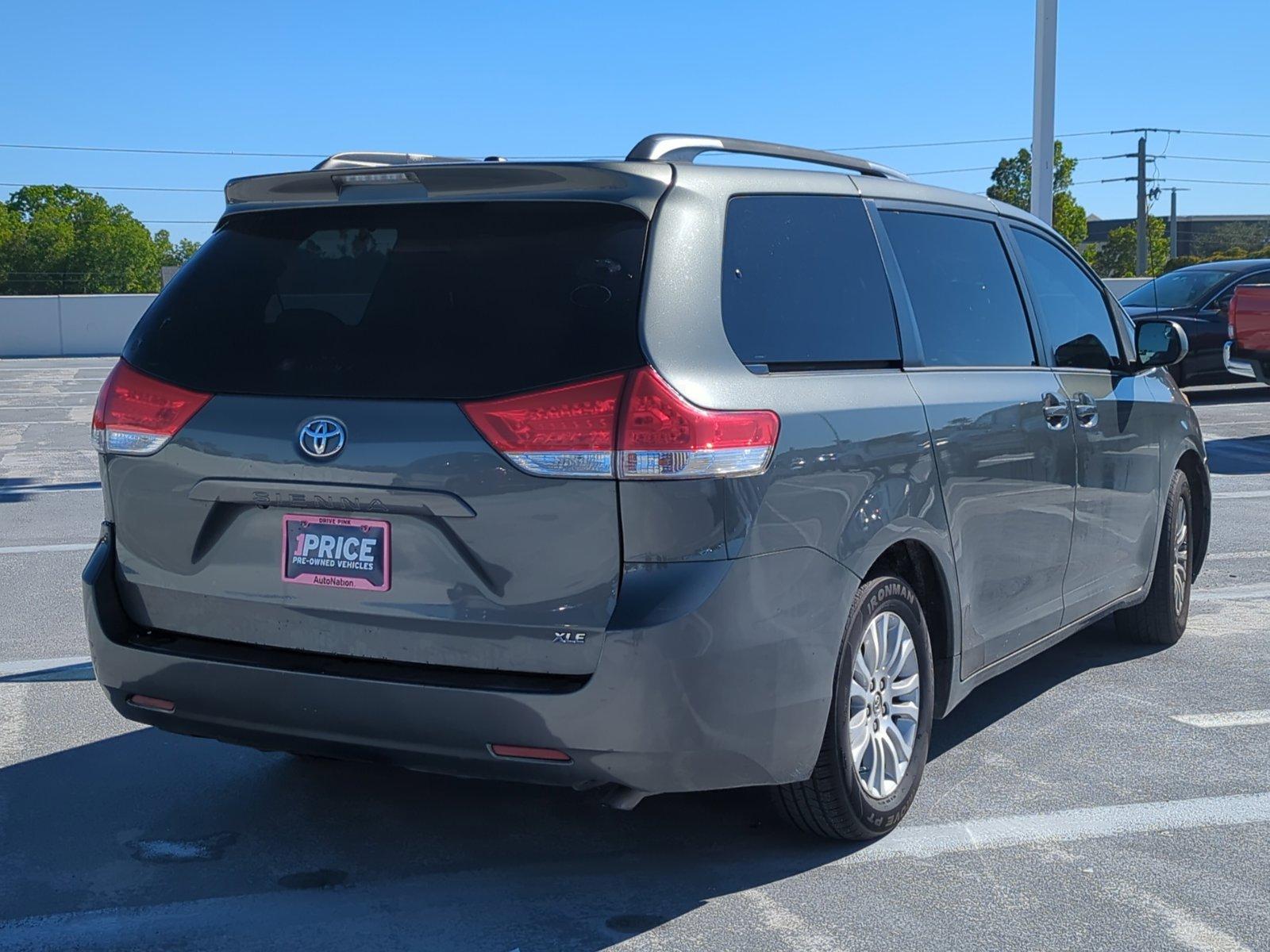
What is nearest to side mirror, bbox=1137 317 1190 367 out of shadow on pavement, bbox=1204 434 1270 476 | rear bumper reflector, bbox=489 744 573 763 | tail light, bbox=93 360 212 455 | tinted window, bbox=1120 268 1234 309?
rear bumper reflector, bbox=489 744 573 763

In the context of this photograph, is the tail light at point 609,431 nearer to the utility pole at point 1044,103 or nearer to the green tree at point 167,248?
the utility pole at point 1044,103

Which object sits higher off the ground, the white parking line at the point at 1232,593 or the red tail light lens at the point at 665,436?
the red tail light lens at the point at 665,436

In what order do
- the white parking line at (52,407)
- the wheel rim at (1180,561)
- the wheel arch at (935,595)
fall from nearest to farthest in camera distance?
the wheel arch at (935,595)
the wheel rim at (1180,561)
the white parking line at (52,407)

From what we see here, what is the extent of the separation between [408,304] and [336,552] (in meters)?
0.62

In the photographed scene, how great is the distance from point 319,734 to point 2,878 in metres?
0.96

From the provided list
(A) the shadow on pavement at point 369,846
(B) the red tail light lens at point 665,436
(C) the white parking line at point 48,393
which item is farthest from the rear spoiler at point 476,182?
(C) the white parking line at point 48,393

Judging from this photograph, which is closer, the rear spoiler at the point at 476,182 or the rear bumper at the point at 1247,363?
the rear spoiler at the point at 476,182

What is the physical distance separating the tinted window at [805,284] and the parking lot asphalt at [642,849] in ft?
4.44

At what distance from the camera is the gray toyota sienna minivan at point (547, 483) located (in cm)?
333

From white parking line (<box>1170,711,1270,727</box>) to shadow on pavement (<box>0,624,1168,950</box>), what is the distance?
3.55 feet

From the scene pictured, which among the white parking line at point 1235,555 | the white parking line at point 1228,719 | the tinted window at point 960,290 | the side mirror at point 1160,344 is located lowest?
the white parking line at point 1228,719

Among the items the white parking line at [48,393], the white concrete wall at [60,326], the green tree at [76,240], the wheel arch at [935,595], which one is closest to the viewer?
the wheel arch at [935,595]

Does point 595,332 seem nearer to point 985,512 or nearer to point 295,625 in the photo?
point 295,625

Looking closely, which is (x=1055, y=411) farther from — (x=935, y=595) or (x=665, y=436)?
(x=665, y=436)
